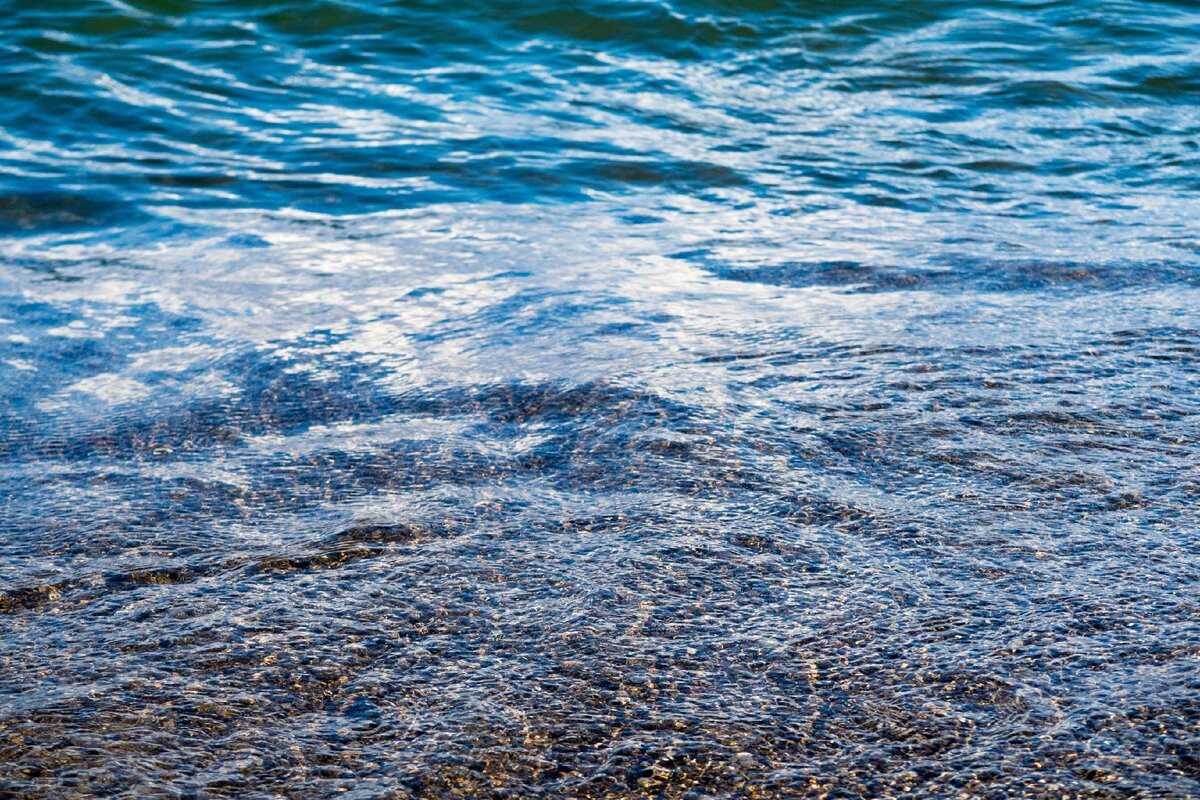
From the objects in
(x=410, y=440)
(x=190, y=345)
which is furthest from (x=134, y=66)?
(x=410, y=440)

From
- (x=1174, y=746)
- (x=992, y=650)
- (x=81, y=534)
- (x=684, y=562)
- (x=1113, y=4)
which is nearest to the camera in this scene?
(x=1174, y=746)

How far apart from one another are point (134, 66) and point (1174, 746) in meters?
9.87

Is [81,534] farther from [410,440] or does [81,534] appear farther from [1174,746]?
[1174,746]

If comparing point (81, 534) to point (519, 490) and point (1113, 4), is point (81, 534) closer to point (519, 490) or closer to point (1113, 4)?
point (519, 490)

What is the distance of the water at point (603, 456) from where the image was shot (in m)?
2.45

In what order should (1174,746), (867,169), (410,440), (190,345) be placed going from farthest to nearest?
(867,169) → (190,345) → (410,440) → (1174,746)

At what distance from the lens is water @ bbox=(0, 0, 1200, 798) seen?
245cm

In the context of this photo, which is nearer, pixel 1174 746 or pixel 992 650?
pixel 1174 746

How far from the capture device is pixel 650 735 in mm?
2436

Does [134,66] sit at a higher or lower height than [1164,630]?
higher

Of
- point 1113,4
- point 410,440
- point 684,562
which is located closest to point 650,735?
point 684,562

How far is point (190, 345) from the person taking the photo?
496cm

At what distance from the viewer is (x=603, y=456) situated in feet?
12.3

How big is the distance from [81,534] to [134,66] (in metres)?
7.82
